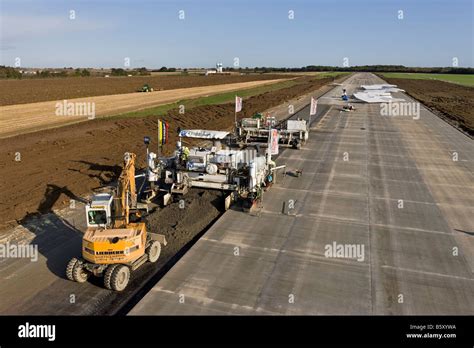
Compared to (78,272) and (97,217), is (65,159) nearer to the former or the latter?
(97,217)

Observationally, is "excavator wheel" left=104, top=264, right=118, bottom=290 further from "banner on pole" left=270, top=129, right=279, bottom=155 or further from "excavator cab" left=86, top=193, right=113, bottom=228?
"banner on pole" left=270, top=129, right=279, bottom=155

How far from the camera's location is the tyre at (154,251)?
11.7 metres

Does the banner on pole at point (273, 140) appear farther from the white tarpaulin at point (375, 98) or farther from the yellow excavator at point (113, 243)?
the white tarpaulin at point (375, 98)

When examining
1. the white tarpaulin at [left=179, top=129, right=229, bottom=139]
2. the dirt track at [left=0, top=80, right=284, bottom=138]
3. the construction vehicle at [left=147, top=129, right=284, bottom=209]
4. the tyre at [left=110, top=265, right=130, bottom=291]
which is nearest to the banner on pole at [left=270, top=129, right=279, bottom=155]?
the construction vehicle at [left=147, top=129, right=284, bottom=209]

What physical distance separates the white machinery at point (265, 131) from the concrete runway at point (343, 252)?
22.0ft

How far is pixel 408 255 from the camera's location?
12609 mm

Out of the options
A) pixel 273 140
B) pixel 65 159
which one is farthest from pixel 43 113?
pixel 273 140

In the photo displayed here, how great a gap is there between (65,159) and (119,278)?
16256mm

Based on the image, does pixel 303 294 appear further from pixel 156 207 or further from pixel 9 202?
pixel 9 202

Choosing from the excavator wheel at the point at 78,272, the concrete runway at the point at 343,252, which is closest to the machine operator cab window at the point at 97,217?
the excavator wheel at the point at 78,272

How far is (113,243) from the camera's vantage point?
1021cm
